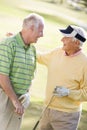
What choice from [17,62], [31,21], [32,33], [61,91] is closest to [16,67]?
[17,62]

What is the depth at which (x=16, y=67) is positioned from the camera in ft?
13.4

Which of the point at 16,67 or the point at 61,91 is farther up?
the point at 16,67

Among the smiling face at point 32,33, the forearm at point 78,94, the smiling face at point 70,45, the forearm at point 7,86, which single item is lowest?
the forearm at point 78,94

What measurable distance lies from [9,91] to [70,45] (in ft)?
3.03

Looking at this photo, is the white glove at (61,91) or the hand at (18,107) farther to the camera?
the white glove at (61,91)

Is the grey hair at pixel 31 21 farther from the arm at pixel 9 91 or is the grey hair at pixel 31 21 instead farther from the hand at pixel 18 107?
the hand at pixel 18 107

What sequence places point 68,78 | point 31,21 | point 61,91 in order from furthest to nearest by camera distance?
point 68,78 → point 61,91 → point 31,21

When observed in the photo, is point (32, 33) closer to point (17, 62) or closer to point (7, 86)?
point (17, 62)

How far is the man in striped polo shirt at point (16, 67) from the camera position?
13.1 ft

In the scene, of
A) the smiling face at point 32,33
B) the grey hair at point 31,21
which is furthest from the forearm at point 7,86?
the grey hair at point 31,21

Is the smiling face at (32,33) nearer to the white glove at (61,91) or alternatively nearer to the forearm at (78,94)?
the white glove at (61,91)

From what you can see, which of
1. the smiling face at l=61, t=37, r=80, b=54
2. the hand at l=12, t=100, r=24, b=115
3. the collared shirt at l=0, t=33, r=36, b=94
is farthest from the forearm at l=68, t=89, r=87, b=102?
the hand at l=12, t=100, r=24, b=115

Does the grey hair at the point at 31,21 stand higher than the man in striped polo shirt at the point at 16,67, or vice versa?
the grey hair at the point at 31,21

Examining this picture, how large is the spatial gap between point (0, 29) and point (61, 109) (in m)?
10.6
